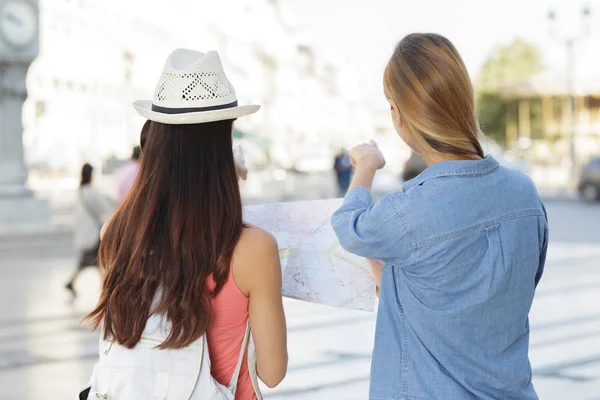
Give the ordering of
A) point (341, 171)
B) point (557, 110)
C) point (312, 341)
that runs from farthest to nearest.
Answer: point (557, 110), point (341, 171), point (312, 341)

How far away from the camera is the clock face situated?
69.1 ft

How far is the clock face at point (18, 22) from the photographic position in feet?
69.1

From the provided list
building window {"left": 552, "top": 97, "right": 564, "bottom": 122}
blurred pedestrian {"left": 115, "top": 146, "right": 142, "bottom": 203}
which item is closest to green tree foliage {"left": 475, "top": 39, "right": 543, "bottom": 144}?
building window {"left": 552, "top": 97, "right": 564, "bottom": 122}

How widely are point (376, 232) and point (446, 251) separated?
0.16 m

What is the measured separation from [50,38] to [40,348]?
143 feet

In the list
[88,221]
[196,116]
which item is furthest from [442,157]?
[88,221]

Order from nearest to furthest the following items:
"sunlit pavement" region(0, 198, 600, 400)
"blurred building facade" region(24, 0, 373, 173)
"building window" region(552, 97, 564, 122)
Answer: "sunlit pavement" region(0, 198, 600, 400), "blurred building facade" region(24, 0, 373, 173), "building window" region(552, 97, 564, 122)

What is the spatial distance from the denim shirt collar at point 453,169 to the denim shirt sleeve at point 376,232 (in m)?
0.10

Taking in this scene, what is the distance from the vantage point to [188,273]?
101 inches

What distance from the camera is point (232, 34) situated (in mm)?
99188

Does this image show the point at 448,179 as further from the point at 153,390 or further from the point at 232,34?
the point at 232,34

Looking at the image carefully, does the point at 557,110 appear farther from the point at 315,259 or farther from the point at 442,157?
the point at 442,157

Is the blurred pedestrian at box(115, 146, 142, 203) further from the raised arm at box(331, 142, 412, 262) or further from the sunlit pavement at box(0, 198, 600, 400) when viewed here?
the raised arm at box(331, 142, 412, 262)

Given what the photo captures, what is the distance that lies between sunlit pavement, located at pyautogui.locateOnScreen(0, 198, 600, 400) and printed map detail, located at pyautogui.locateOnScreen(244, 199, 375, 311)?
4.08 metres
